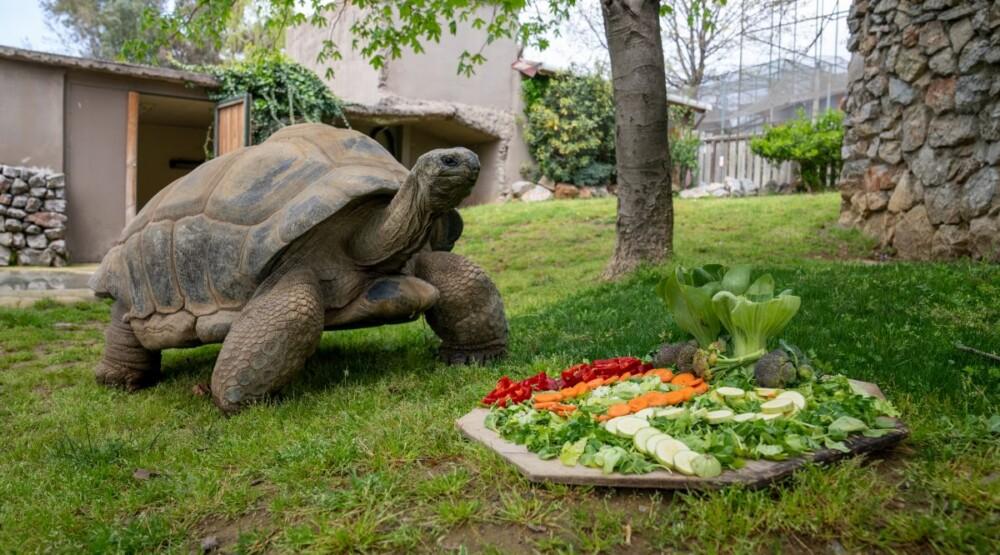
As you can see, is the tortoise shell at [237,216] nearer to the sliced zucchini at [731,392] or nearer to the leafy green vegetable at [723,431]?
the leafy green vegetable at [723,431]

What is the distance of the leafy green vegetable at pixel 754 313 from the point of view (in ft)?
8.65

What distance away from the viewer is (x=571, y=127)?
16.9 m

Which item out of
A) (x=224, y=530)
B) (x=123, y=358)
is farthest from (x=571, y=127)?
(x=224, y=530)

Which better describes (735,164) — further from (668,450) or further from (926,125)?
(668,450)

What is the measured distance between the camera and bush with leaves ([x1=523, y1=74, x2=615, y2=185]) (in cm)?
1697

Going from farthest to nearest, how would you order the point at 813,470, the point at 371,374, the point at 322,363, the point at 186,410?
the point at 322,363
the point at 371,374
the point at 186,410
the point at 813,470

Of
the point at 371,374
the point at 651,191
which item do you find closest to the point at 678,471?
the point at 371,374

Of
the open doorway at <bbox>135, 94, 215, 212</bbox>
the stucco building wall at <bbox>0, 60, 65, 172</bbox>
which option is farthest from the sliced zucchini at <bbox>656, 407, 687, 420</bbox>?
the open doorway at <bbox>135, 94, 215, 212</bbox>

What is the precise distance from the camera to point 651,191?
6.54 metres

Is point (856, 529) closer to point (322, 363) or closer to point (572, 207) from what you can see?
point (322, 363)

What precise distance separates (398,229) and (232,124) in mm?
7524

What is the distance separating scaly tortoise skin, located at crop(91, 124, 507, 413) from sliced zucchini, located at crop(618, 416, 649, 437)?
156 cm

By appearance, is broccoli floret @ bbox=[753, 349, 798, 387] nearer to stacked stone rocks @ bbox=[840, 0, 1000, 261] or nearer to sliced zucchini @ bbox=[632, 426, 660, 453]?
sliced zucchini @ bbox=[632, 426, 660, 453]

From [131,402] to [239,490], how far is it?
74.3 inches
